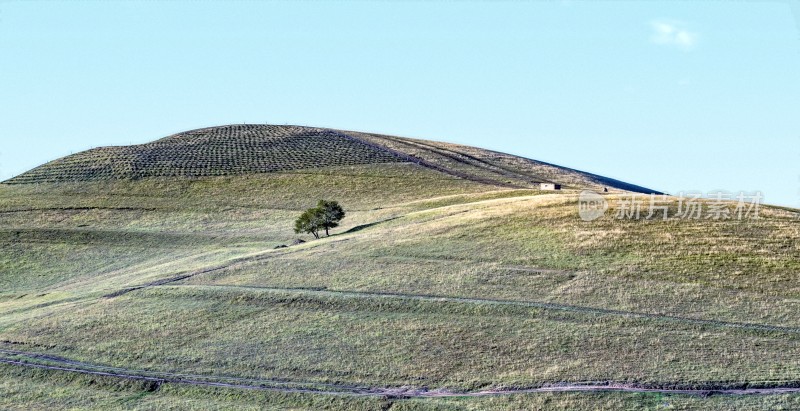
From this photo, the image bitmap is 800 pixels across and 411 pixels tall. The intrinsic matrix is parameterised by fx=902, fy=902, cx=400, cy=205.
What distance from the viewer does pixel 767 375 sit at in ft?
126

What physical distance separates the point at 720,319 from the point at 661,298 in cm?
414

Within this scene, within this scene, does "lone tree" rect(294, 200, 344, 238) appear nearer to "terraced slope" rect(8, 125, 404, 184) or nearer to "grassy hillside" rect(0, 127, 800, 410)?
"grassy hillside" rect(0, 127, 800, 410)

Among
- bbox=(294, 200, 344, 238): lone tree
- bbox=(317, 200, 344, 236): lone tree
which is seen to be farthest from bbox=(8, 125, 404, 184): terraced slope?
bbox=(294, 200, 344, 238): lone tree

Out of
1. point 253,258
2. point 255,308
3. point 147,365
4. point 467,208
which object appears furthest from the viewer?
point 467,208

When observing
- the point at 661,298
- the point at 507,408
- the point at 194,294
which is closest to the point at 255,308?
the point at 194,294

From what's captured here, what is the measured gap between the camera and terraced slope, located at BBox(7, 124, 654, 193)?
369 ft

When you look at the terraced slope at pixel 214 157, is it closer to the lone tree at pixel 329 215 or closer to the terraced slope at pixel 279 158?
the terraced slope at pixel 279 158

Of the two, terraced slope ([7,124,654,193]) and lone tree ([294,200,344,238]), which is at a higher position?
terraced slope ([7,124,654,193])

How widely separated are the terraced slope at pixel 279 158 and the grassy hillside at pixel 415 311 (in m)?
33.1

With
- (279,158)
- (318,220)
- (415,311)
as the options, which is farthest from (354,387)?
(279,158)

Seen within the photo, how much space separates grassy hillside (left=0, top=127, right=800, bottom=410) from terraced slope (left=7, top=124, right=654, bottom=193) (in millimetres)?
33132

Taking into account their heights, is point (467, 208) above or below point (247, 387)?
above

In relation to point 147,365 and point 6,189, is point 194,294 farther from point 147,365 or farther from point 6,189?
point 6,189

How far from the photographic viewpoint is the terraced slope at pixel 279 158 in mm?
112438
